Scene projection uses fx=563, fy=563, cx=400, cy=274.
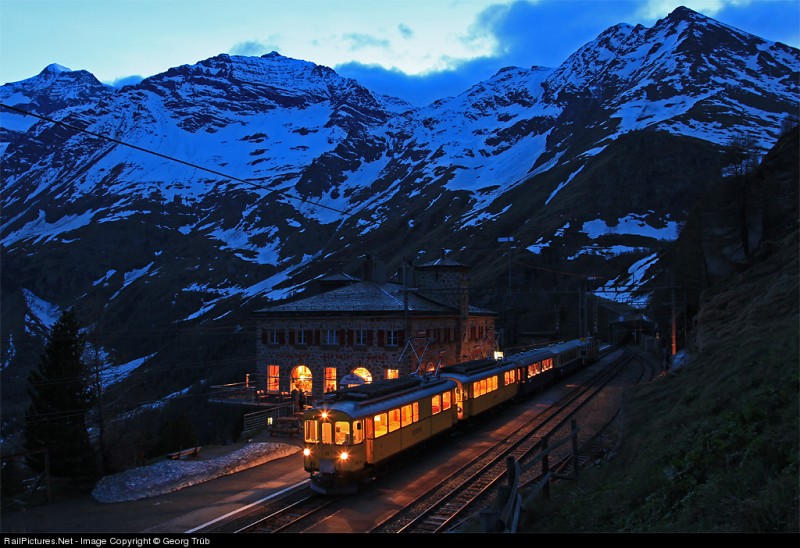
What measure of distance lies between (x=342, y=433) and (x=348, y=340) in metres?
18.8

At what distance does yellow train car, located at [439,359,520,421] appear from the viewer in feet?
90.3

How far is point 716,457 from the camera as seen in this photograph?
10547mm

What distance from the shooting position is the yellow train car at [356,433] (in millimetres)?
18547

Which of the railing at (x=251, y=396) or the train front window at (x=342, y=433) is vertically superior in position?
the train front window at (x=342, y=433)

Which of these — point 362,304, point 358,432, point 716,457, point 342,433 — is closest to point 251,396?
point 362,304

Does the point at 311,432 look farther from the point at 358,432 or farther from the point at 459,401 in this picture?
the point at 459,401

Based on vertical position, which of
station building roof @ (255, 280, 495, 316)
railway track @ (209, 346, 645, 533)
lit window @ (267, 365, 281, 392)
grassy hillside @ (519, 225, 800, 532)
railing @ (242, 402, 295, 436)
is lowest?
railing @ (242, 402, 295, 436)

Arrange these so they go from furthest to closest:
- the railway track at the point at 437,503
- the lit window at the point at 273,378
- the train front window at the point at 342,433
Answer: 1. the lit window at the point at 273,378
2. the train front window at the point at 342,433
3. the railway track at the point at 437,503

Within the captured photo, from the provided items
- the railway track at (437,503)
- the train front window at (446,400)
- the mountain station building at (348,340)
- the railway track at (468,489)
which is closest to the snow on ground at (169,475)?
the railway track at (437,503)

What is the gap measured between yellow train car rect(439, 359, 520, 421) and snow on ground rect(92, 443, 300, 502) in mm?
9101

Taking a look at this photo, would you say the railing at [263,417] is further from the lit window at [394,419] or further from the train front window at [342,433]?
the train front window at [342,433]

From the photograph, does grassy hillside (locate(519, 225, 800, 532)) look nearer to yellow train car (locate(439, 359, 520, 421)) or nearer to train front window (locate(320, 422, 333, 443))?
train front window (locate(320, 422, 333, 443))

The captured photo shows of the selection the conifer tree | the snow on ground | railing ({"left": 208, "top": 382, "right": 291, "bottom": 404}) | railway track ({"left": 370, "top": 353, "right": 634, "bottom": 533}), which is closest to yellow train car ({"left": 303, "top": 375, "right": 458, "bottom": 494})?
railway track ({"left": 370, "top": 353, "right": 634, "bottom": 533})
